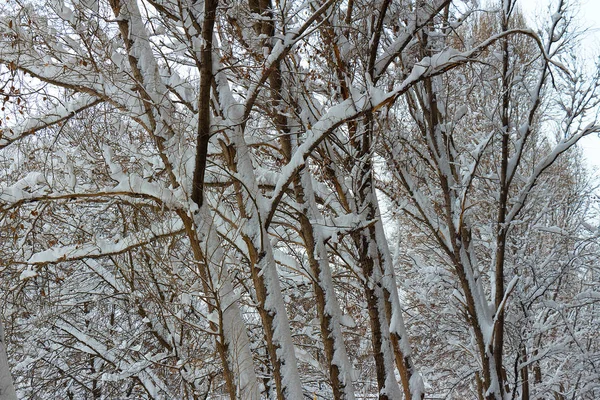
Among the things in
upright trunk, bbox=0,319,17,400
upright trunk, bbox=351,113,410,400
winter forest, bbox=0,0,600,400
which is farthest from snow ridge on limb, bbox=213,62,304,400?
upright trunk, bbox=0,319,17,400

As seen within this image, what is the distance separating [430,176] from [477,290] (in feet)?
8.84

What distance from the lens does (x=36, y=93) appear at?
17.4 ft

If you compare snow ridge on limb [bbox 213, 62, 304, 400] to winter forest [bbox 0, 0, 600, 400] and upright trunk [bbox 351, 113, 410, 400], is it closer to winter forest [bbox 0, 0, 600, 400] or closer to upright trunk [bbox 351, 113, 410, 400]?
winter forest [bbox 0, 0, 600, 400]

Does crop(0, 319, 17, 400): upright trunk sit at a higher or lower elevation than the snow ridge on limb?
lower

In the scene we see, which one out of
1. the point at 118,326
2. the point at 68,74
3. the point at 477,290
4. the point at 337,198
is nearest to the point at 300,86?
the point at 337,198

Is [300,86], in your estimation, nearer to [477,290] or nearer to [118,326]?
[477,290]

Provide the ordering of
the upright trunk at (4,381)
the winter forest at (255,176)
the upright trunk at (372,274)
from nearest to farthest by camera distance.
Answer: the upright trunk at (4,381) < the winter forest at (255,176) < the upright trunk at (372,274)

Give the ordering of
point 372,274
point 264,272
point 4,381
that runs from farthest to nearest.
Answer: point 372,274, point 264,272, point 4,381

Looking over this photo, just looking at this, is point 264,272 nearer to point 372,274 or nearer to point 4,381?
point 372,274

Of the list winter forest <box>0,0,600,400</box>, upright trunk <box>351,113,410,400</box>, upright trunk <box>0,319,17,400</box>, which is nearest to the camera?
upright trunk <box>0,319,17,400</box>

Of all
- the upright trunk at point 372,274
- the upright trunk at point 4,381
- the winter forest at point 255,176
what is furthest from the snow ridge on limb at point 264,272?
the upright trunk at point 4,381

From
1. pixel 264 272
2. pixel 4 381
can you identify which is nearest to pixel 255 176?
pixel 264 272

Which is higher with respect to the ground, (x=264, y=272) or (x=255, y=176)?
(x=255, y=176)

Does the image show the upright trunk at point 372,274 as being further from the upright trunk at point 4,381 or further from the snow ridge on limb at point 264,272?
the upright trunk at point 4,381
